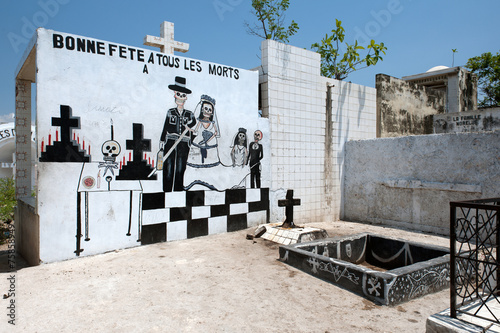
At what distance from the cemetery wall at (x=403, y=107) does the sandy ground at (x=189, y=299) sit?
22.8 feet

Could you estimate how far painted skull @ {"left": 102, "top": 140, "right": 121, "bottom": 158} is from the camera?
5321 mm

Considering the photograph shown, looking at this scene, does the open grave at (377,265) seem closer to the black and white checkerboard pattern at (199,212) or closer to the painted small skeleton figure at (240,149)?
the black and white checkerboard pattern at (199,212)

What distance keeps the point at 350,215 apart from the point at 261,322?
20.8ft

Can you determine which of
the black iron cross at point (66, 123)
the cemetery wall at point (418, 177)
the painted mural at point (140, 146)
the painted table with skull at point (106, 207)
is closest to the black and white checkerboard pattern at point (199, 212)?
the painted mural at point (140, 146)

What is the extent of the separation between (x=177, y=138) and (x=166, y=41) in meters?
2.11

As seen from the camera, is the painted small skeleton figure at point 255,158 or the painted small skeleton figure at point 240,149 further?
the painted small skeleton figure at point 255,158

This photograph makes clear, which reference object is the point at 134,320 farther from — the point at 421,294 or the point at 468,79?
the point at 468,79

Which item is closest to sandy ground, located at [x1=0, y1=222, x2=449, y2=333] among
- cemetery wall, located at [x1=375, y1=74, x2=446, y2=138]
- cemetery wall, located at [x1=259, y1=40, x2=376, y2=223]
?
cemetery wall, located at [x1=259, y1=40, x2=376, y2=223]

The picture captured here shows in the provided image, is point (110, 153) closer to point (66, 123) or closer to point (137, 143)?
point (137, 143)

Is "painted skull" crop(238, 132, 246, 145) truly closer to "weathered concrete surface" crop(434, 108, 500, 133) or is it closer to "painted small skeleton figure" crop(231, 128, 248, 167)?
"painted small skeleton figure" crop(231, 128, 248, 167)

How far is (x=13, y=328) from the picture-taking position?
3.03m

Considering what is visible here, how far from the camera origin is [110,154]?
5.37m

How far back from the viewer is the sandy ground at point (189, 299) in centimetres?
309

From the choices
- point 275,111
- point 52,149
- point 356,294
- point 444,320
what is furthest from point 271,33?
point 444,320
